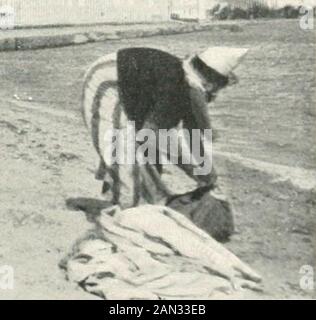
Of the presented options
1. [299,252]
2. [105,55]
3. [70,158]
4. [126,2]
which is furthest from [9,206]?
[299,252]

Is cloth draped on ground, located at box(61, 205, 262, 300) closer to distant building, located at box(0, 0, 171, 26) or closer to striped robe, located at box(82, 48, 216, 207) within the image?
striped robe, located at box(82, 48, 216, 207)

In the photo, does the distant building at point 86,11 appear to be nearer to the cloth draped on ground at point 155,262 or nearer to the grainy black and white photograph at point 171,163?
the grainy black and white photograph at point 171,163

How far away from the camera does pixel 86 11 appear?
4922mm

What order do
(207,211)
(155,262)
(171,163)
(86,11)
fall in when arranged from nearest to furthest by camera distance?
(155,262), (207,211), (171,163), (86,11)

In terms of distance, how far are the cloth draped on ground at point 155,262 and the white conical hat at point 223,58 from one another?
1.01 metres

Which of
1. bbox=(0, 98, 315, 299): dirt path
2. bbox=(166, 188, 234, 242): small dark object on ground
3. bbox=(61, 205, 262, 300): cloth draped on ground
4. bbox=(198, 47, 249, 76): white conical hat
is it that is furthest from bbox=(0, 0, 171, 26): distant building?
bbox=(61, 205, 262, 300): cloth draped on ground

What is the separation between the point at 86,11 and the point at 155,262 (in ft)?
6.70

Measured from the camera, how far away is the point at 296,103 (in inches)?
176

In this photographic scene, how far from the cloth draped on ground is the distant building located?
1.45m

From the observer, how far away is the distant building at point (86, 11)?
185 inches

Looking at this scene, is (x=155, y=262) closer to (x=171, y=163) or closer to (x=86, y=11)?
(x=171, y=163)

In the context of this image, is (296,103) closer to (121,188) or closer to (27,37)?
(121,188)

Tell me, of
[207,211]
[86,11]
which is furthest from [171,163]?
[86,11]

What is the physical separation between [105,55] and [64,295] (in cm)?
173
